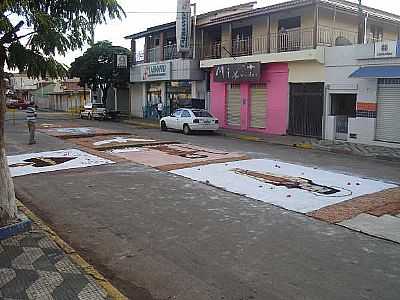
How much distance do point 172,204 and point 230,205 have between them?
1108 millimetres

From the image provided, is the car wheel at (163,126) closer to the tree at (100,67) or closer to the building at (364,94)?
the building at (364,94)

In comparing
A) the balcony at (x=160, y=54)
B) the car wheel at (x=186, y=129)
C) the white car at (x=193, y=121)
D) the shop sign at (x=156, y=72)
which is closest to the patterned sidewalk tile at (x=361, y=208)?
the white car at (x=193, y=121)

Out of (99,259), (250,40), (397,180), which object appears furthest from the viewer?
(250,40)

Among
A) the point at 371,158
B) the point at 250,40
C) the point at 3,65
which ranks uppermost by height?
the point at 250,40

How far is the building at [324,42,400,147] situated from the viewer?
1825 cm

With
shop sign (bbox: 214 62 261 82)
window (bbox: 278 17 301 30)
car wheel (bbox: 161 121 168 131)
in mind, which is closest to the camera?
window (bbox: 278 17 301 30)

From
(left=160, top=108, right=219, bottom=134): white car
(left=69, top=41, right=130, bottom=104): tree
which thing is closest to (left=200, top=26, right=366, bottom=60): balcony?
(left=160, top=108, right=219, bottom=134): white car

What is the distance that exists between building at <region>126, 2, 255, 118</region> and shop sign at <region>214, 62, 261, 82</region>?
304 centimetres

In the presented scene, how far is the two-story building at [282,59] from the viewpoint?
72.5 feet

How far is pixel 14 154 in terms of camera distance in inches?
619

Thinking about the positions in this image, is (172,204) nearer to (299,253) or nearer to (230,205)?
(230,205)

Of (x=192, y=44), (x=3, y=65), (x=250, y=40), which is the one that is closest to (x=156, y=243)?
(x=3, y=65)

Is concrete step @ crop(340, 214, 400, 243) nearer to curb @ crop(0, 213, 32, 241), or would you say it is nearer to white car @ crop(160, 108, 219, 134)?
curb @ crop(0, 213, 32, 241)

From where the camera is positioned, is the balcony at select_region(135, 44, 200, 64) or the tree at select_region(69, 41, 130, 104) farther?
the tree at select_region(69, 41, 130, 104)
